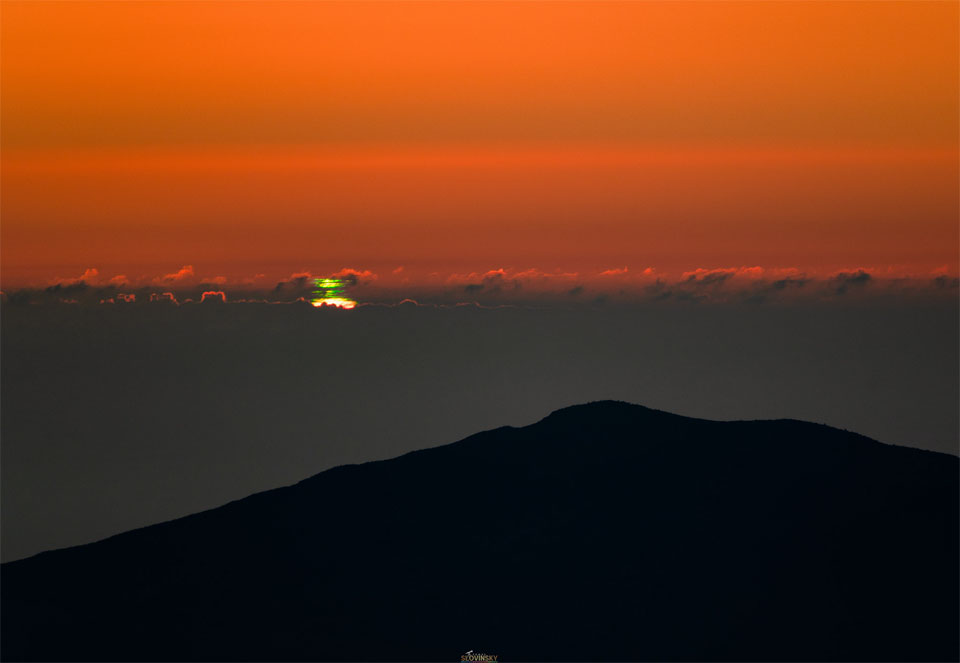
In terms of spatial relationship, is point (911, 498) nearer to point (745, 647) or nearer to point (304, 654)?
point (745, 647)

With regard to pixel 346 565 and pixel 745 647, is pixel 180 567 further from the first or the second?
pixel 745 647

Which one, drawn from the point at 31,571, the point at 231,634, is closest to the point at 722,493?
the point at 231,634

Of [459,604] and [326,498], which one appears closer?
[459,604]

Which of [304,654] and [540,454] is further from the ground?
[540,454]

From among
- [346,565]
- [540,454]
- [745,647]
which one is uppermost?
[540,454]

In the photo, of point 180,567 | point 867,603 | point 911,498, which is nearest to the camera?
point 867,603

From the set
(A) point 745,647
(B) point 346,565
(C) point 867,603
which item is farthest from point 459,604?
(C) point 867,603

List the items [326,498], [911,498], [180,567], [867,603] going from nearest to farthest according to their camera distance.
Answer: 1. [867,603]
2. [911,498]
3. [180,567]
4. [326,498]
